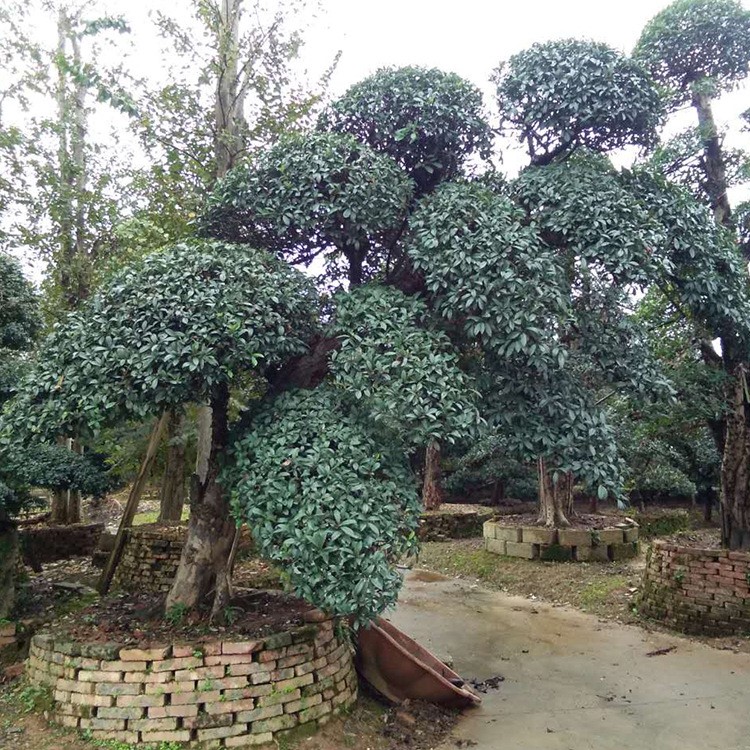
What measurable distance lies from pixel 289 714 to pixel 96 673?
1.12 m

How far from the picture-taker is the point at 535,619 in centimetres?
692

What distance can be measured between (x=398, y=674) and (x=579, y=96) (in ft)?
13.4

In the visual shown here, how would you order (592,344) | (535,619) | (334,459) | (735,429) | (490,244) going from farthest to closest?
(535,619), (735,429), (592,344), (490,244), (334,459)

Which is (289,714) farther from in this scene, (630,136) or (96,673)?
(630,136)

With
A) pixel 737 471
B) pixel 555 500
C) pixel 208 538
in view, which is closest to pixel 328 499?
pixel 208 538

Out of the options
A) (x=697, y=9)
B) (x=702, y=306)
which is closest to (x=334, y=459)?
(x=702, y=306)

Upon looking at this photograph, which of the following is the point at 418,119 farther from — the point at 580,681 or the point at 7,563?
the point at 7,563

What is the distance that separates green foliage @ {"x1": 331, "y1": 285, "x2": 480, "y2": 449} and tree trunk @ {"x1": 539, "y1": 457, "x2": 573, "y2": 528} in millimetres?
6158

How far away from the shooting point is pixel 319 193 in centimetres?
420

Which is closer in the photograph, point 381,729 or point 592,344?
point 381,729

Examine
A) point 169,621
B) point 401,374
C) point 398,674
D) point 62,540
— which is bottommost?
point 398,674

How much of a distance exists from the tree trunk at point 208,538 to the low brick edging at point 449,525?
24.7 feet

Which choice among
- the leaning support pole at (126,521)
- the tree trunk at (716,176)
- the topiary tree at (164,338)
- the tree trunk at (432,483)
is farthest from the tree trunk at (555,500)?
the topiary tree at (164,338)

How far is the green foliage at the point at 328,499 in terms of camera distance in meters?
3.35
